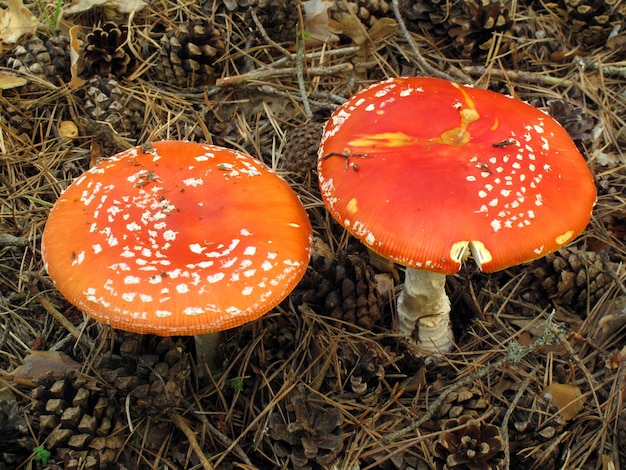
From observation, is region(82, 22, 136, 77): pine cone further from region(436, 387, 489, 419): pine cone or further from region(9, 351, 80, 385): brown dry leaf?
region(436, 387, 489, 419): pine cone

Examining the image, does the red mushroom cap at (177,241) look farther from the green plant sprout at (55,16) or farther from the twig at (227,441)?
the green plant sprout at (55,16)

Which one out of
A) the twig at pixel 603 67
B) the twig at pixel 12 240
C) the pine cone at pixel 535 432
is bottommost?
the pine cone at pixel 535 432

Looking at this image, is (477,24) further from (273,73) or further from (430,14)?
(273,73)

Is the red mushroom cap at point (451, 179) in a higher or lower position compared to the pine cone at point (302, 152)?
higher

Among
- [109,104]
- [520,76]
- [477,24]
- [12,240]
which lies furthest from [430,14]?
[12,240]

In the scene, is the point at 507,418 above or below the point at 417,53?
below

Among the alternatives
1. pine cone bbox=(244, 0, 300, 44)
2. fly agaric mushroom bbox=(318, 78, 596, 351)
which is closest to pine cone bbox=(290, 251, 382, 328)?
fly agaric mushroom bbox=(318, 78, 596, 351)

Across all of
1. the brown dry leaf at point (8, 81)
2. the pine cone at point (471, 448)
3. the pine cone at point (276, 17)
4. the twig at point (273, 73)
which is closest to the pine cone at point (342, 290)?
the pine cone at point (471, 448)
